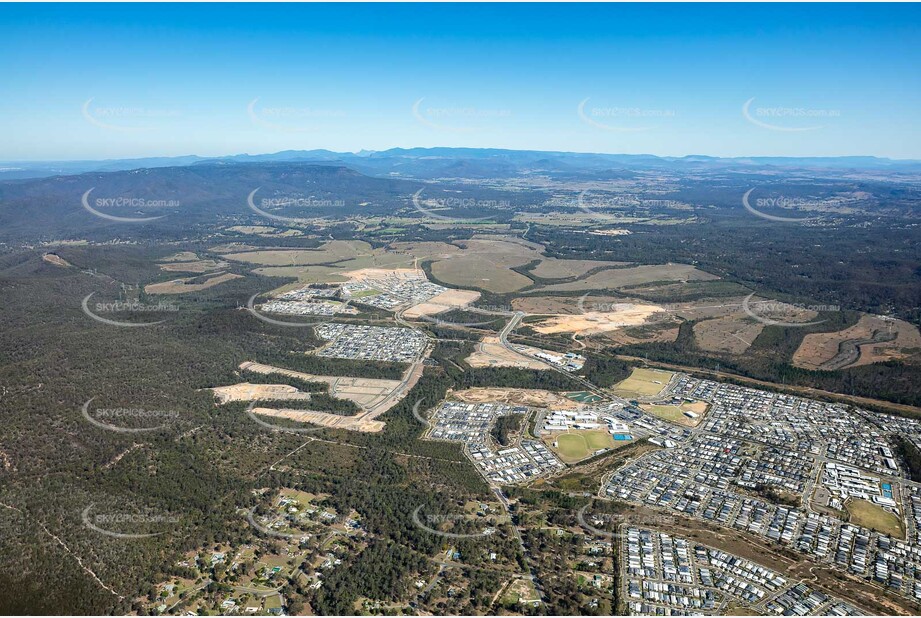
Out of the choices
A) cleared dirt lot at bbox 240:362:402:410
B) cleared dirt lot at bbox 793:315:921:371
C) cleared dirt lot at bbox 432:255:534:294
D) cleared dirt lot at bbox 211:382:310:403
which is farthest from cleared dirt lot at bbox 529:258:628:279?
cleared dirt lot at bbox 211:382:310:403

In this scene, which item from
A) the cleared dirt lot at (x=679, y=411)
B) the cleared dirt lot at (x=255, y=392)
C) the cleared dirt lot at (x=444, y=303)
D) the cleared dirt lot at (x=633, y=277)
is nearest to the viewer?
the cleared dirt lot at (x=679, y=411)

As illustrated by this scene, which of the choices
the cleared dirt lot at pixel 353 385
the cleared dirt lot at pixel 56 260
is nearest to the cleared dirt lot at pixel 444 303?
the cleared dirt lot at pixel 353 385

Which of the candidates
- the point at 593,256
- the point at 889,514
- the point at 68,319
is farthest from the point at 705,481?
the point at 593,256

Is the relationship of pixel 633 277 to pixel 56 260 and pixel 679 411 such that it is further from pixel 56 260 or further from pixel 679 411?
pixel 56 260

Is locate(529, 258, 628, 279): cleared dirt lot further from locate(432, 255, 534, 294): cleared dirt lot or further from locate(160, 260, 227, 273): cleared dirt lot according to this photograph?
locate(160, 260, 227, 273): cleared dirt lot

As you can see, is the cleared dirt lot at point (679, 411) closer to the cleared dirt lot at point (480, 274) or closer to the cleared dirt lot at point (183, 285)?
the cleared dirt lot at point (480, 274)

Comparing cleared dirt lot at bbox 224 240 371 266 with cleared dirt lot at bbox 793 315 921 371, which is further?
cleared dirt lot at bbox 224 240 371 266

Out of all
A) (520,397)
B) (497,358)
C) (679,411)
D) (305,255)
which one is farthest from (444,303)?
(305,255)
